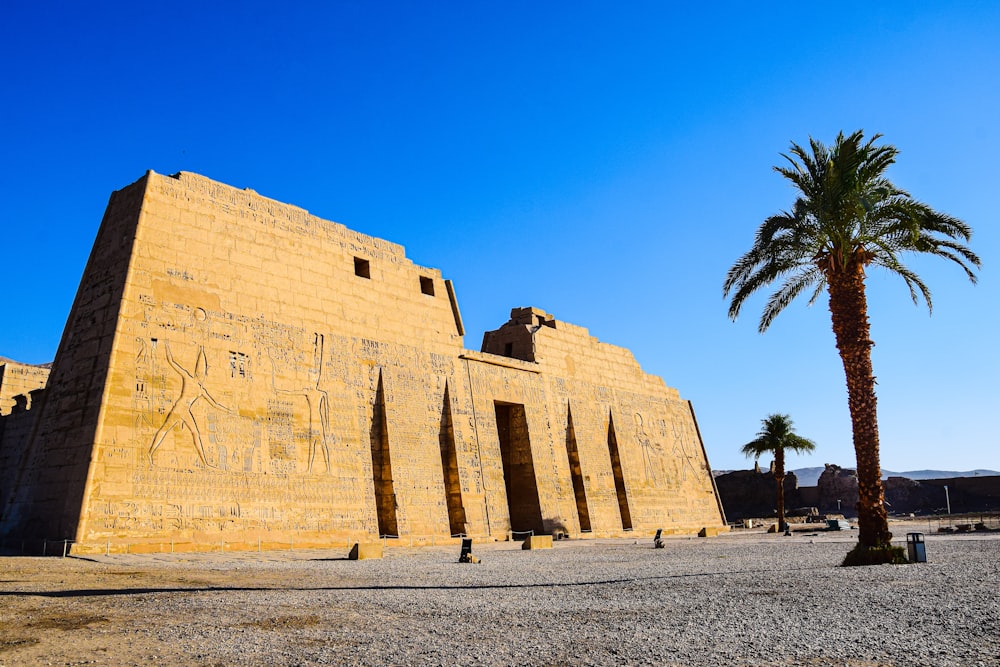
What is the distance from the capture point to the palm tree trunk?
11.5 m

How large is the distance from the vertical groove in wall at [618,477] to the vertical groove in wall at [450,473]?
8009mm

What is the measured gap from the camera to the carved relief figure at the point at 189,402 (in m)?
14.6

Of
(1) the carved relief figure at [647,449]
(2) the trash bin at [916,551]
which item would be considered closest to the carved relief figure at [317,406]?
(2) the trash bin at [916,551]

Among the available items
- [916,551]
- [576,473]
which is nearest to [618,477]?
[576,473]

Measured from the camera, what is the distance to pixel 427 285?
2205cm

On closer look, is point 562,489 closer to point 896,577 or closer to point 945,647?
point 896,577

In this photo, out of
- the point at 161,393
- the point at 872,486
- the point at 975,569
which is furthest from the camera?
the point at 161,393

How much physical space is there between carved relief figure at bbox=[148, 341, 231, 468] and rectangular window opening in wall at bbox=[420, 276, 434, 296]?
7576 millimetres

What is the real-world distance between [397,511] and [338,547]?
204cm

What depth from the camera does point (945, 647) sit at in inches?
193

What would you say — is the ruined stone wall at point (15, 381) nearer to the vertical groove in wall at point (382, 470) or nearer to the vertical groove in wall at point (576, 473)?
the vertical groove in wall at point (382, 470)

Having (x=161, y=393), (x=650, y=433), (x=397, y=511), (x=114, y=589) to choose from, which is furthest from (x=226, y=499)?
(x=650, y=433)

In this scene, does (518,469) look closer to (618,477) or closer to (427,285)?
(618,477)

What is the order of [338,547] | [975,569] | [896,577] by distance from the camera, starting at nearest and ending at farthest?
[896,577] < [975,569] < [338,547]
